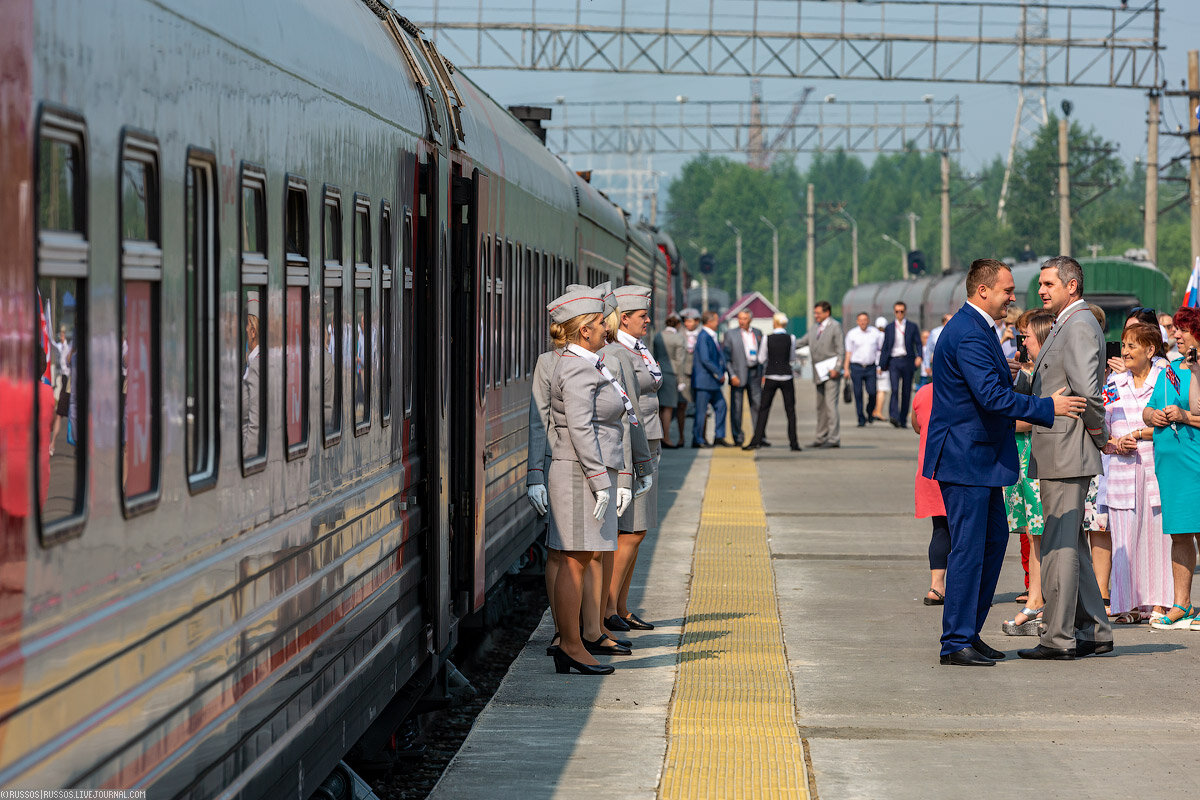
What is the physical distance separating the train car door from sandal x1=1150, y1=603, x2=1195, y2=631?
12.2 feet

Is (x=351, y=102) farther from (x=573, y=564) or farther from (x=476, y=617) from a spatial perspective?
(x=476, y=617)

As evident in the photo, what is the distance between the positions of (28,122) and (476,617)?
7.33 meters

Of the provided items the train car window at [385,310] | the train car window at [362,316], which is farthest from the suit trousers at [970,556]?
the train car window at [362,316]

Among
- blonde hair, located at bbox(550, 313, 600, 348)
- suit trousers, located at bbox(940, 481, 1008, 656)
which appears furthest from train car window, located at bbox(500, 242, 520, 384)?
suit trousers, located at bbox(940, 481, 1008, 656)

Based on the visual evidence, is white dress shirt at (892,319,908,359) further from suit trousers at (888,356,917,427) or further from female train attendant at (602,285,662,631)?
female train attendant at (602,285,662,631)

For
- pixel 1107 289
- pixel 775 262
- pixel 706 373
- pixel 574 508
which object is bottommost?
pixel 574 508

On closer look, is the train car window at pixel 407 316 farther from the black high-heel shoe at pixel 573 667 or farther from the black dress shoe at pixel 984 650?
the black dress shoe at pixel 984 650

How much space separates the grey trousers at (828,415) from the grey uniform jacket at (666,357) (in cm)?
200

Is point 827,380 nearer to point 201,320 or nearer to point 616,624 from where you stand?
point 616,624

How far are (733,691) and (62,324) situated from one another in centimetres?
513

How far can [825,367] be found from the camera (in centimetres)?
2256

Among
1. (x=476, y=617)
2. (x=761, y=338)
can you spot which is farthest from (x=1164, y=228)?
(x=476, y=617)

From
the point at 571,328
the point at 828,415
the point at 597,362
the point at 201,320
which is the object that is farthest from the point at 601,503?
the point at 828,415

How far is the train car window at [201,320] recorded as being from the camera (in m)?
4.22
